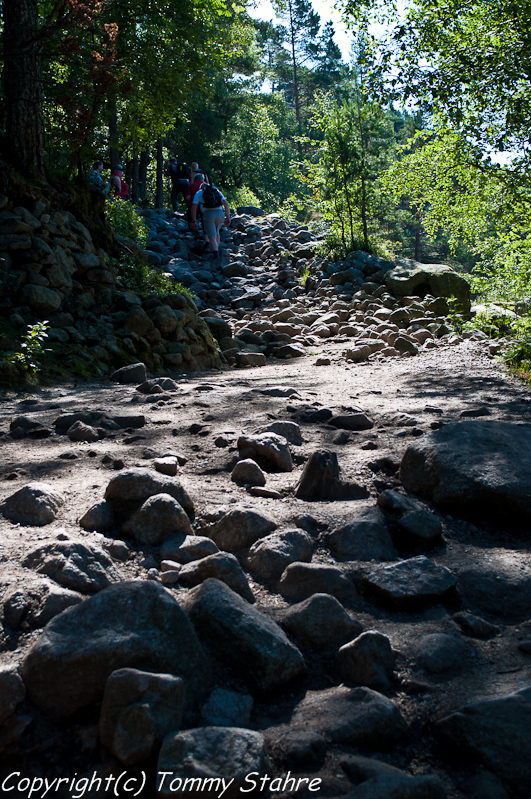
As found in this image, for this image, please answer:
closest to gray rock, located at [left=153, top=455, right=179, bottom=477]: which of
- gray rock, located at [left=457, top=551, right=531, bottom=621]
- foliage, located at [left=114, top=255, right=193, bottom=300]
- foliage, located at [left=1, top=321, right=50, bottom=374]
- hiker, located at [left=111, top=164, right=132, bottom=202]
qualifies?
gray rock, located at [left=457, top=551, right=531, bottom=621]

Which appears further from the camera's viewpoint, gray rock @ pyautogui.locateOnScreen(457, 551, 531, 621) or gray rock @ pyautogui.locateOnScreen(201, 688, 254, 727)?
gray rock @ pyautogui.locateOnScreen(457, 551, 531, 621)

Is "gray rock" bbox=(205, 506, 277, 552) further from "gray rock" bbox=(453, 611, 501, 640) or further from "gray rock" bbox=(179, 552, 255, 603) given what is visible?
"gray rock" bbox=(453, 611, 501, 640)

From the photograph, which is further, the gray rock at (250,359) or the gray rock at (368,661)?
the gray rock at (250,359)

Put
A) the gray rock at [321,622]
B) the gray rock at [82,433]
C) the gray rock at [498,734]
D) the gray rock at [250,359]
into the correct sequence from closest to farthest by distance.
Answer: the gray rock at [498,734]
the gray rock at [321,622]
the gray rock at [82,433]
the gray rock at [250,359]

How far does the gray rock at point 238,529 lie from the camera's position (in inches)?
95.7

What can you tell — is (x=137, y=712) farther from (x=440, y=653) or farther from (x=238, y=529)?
(x=238, y=529)

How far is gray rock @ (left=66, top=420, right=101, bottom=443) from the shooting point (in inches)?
143

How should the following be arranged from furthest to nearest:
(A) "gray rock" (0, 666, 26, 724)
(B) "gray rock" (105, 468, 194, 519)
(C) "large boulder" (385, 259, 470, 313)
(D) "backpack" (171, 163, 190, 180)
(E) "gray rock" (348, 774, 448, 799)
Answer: (D) "backpack" (171, 163, 190, 180)
(C) "large boulder" (385, 259, 470, 313)
(B) "gray rock" (105, 468, 194, 519)
(A) "gray rock" (0, 666, 26, 724)
(E) "gray rock" (348, 774, 448, 799)

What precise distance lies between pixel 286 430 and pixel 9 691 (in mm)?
2571

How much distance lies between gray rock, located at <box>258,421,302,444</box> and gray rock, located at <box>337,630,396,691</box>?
2083mm

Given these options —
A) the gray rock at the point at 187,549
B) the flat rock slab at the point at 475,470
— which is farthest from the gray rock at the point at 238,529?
the flat rock slab at the point at 475,470

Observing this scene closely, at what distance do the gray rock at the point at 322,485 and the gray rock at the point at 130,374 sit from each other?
362 centimetres

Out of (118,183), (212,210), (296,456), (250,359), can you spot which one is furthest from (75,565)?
(118,183)

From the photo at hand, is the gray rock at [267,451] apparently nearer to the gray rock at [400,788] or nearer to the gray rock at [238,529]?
the gray rock at [238,529]
